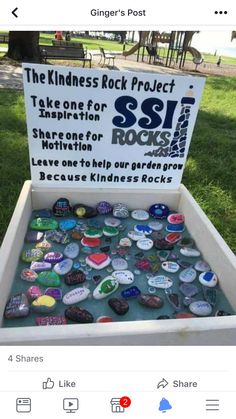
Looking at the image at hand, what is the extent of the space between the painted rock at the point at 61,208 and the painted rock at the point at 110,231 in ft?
0.73

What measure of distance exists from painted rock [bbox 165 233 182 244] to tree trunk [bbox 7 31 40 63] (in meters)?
6.74

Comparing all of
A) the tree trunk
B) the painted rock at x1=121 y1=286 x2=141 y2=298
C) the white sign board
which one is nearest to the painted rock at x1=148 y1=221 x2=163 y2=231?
the white sign board

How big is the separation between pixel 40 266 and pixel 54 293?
16 cm

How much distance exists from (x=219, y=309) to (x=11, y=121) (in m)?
3.20

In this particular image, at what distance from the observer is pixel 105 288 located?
1.18 metres

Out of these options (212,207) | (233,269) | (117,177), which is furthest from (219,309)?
(212,207)

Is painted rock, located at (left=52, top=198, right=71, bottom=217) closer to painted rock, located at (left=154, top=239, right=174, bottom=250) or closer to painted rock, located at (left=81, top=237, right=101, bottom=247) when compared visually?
painted rock, located at (left=81, top=237, right=101, bottom=247)

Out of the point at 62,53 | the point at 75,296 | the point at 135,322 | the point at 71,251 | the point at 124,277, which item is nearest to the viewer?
the point at 135,322

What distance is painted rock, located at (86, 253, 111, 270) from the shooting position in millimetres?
1308

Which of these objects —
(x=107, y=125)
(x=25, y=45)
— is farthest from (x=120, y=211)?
(x=25, y=45)

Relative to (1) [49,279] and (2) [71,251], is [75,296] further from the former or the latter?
(2) [71,251]

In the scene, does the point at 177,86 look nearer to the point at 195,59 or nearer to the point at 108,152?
the point at 108,152
